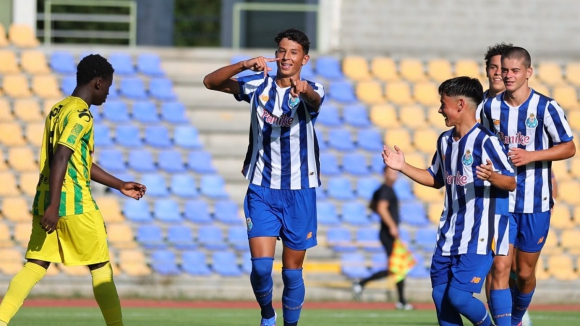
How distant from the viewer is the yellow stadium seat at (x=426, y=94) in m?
16.6

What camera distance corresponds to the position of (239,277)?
1356 centimetres

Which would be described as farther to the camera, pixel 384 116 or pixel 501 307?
pixel 384 116

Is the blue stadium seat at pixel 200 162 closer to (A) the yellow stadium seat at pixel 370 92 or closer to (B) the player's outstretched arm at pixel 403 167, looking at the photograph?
(A) the yellow stadium seat at pixel 370 92

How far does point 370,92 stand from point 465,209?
1023cm

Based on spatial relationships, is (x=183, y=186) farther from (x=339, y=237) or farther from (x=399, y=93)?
(x=399, y=93)

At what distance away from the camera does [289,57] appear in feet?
22.7

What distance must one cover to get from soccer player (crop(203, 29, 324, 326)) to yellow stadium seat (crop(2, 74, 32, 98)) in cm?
909

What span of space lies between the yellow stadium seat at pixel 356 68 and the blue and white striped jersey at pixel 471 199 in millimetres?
10310

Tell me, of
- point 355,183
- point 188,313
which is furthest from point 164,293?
point 355,183

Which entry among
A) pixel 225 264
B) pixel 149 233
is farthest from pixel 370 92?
pixel 149 233

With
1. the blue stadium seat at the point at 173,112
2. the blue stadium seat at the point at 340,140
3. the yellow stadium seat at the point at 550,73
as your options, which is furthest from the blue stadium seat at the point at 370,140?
the yellow stadium seat at the point at 550,73

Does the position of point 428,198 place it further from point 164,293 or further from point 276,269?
point 164,293

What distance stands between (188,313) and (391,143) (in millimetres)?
5829

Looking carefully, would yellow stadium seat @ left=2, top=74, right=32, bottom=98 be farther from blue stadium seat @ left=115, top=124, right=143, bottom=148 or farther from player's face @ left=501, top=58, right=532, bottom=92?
player's face @ left=501, top=58, right=532, bottom=92
